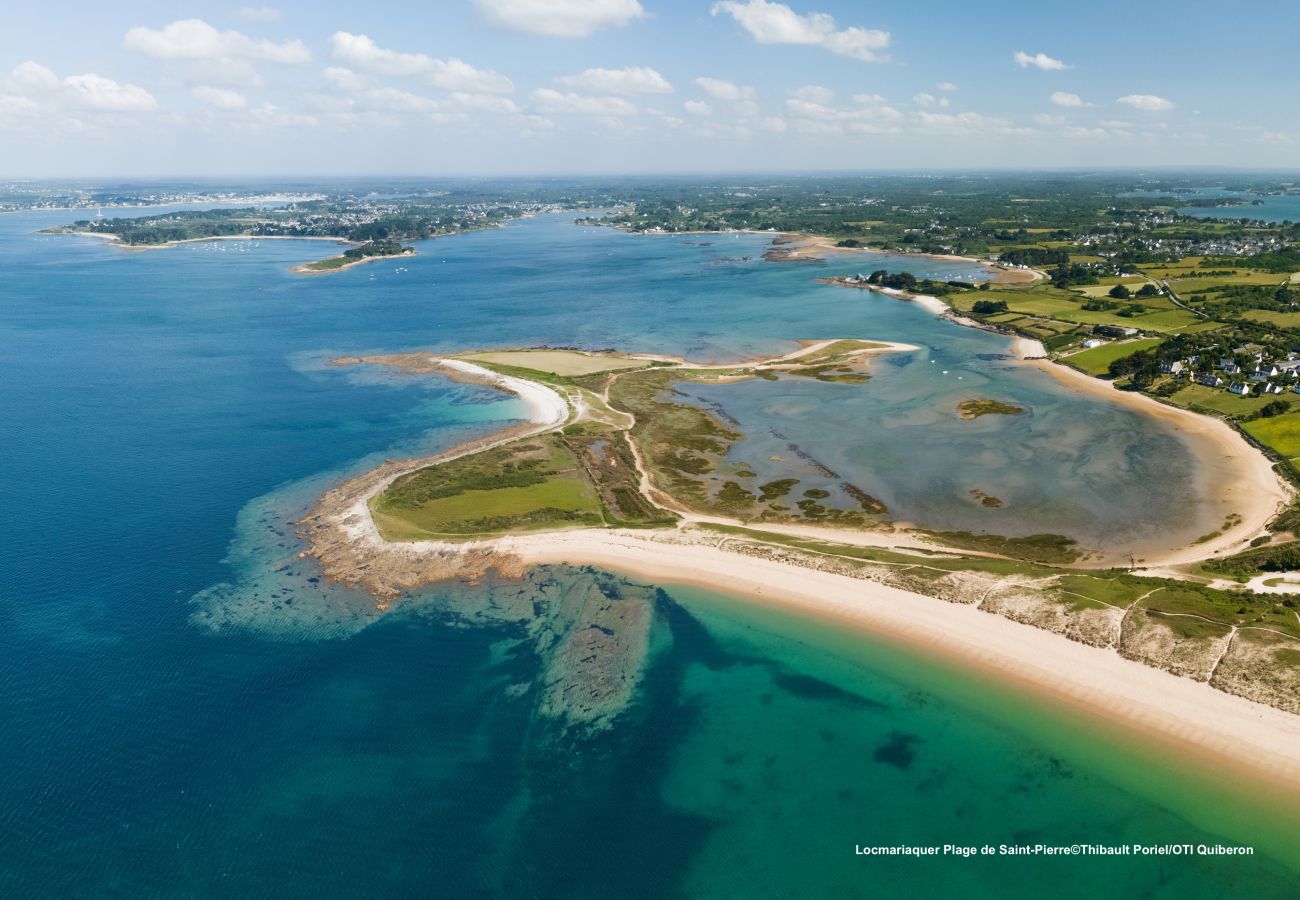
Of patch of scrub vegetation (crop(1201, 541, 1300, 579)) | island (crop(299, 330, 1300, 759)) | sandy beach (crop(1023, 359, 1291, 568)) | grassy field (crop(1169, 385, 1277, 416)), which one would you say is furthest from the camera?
grassy field (crop(1169, 385, 1277, 416))

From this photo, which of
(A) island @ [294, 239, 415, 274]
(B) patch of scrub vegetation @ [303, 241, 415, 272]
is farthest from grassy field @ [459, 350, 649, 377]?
(B) patch of scrub vegetation @ [303, 241, 415, 272]

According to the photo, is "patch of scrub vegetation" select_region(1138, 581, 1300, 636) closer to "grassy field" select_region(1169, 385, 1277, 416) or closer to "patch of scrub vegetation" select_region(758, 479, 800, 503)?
"patch of scrub vegetation" select_region(758, 479, 800, 503)

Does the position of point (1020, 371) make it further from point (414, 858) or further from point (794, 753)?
point (414, 858)

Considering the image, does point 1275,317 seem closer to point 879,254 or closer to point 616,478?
point 616,478

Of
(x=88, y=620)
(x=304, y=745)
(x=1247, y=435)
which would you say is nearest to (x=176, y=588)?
(x=88, y=620)

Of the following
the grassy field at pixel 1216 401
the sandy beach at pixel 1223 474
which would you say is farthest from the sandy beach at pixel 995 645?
the grassy field at pixel 1216 401

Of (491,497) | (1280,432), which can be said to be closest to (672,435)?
(491,497)
